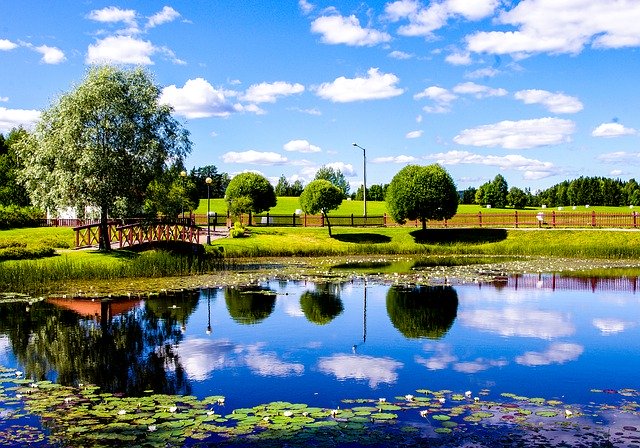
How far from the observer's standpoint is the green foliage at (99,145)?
1224 inches

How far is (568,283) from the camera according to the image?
88.3ft

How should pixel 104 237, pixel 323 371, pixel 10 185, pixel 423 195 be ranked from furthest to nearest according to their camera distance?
pixel 10 185, pixel 423 195, pixel 104 237, pixel 323 371

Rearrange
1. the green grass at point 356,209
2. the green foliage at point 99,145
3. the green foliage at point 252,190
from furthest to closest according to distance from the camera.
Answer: the green grass at point 356,209 → the green foliage at point 252,190 → the green foliage at point 99,145

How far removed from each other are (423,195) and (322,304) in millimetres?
27692

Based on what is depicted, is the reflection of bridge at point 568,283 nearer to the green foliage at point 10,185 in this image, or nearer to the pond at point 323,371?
the pond at point 323,371

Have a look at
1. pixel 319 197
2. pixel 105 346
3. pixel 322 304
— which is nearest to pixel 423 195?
pixel 319 197

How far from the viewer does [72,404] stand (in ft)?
33.9

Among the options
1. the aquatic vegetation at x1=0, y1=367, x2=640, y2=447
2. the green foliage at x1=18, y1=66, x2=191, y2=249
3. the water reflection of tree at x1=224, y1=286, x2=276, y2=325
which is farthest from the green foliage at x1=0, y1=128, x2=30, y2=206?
the aquatic vegetation at x1=0, y1=367, x2=640, y2=447

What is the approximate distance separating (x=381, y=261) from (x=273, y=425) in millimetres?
30439

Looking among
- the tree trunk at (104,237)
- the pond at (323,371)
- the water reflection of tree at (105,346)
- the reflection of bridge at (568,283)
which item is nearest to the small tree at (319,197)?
the tree trunk at (104,237)

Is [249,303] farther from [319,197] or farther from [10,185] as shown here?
[10,185]

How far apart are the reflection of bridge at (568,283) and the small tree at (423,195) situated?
18781mm

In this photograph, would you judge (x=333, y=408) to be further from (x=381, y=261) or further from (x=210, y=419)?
(x=381, y=261)

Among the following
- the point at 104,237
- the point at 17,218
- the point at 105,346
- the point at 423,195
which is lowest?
the point at 105,346
